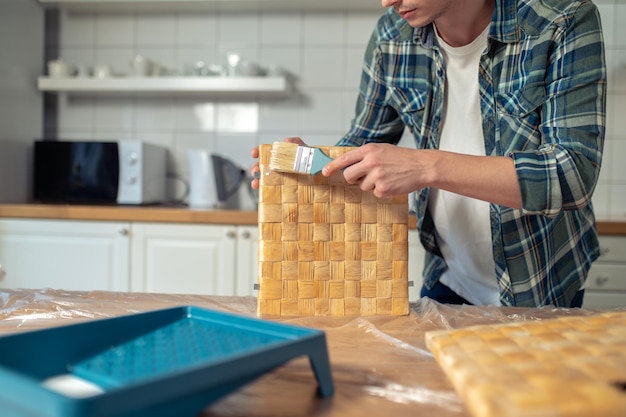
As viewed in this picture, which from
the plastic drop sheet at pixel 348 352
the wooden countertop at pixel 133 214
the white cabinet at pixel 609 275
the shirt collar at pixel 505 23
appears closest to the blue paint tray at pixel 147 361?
the plastic drop sheet at pixel 348 352

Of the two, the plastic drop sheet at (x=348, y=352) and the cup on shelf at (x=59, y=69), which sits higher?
the cup on shelf at (x=59, y=69)

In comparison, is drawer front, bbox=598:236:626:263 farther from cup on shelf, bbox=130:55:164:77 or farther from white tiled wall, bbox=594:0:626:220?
cup on shelf, bbox=130:55:164:77

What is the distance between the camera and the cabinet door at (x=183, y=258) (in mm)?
2059

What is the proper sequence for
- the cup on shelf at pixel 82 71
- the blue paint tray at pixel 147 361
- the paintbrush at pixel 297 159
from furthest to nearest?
the cup on shelf at pixel 82 71 → the paintbrush at pixel 297 159 → the blue paint tray at pixel 147 361

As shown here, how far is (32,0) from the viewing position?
246cm

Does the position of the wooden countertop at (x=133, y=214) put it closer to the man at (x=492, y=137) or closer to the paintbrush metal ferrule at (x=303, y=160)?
the man at (x=492, y=137)

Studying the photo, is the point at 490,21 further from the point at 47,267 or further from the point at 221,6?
the point at 47,267

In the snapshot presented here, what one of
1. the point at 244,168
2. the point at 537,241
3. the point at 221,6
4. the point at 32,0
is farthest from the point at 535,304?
the point at 32,0

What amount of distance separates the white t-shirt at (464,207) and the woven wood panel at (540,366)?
546mm

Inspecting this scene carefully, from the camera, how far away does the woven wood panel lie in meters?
0.40

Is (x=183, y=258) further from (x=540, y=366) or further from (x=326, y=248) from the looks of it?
(x=540, y=366)

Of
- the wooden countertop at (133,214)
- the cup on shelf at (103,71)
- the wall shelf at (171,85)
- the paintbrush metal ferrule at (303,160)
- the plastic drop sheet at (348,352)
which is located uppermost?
the cup on shelf at (103,71)

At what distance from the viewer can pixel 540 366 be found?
0.48m

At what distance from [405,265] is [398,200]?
9 cm
